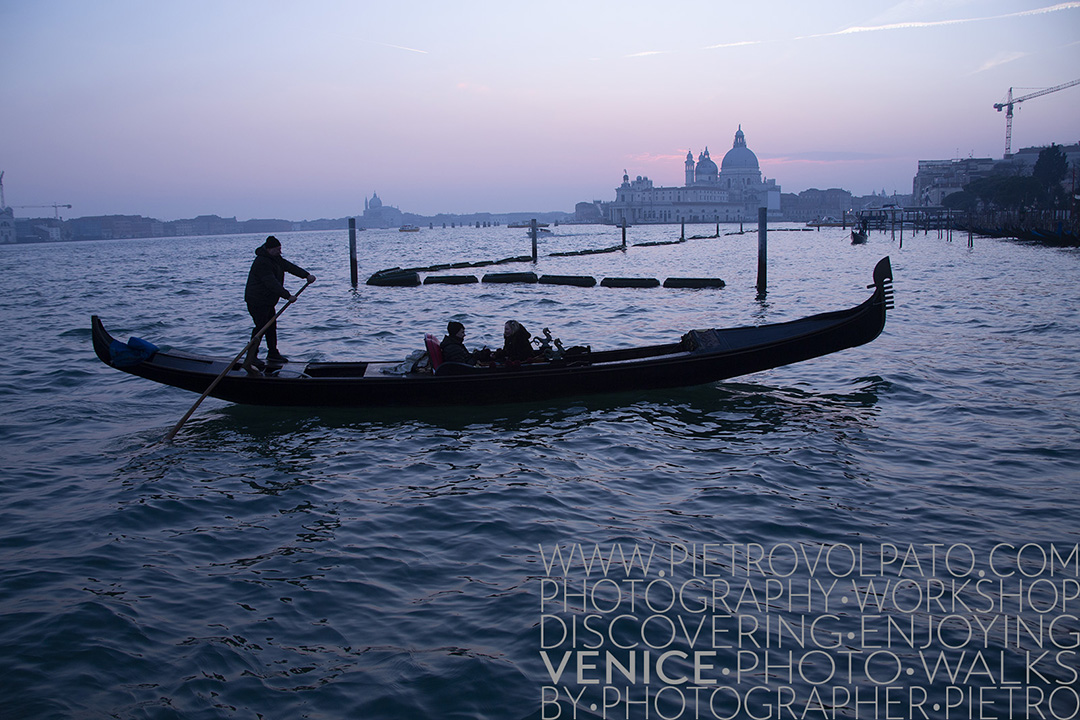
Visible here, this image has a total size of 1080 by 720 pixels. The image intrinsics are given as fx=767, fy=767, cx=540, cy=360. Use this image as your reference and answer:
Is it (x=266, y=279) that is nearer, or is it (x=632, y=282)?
(x=266, y=279)

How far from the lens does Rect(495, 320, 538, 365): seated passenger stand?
27.1 ft

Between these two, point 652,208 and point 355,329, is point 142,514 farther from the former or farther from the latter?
point 652,208

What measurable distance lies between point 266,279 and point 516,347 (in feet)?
9.48

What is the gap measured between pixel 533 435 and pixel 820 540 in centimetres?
331

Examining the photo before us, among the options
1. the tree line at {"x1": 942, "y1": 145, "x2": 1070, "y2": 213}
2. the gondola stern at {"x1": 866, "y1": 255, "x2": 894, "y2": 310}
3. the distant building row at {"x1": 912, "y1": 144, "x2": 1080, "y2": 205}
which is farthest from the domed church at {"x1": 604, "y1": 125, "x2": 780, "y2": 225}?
the gondola stern at {"x1": 866, "y1": 255, "x2": 894, "y2": 310}

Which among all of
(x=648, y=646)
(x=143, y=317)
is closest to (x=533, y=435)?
(x=648, y=646)

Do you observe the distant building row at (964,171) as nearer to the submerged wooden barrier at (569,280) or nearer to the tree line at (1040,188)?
the tree line at (1040,188)

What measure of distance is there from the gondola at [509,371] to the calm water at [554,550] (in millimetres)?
297

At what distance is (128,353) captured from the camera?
316 inches

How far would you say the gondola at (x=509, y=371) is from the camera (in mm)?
8047

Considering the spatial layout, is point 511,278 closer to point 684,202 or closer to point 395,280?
point 395,280

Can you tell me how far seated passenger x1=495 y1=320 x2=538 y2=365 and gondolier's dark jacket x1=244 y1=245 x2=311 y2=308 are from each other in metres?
2.38

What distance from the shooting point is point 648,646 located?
12.3 ft

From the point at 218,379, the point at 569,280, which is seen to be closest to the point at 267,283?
the point at 218,379
